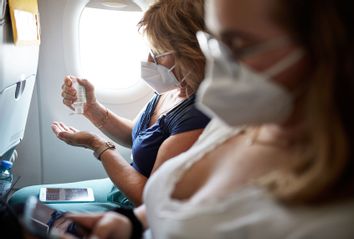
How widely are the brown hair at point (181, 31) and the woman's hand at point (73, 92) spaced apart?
50cm

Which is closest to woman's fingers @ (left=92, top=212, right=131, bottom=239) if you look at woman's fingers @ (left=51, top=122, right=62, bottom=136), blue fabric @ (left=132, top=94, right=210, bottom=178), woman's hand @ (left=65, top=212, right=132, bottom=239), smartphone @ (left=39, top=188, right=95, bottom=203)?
woman's hand @ (left=65, top=212, right=132, bottom=239)

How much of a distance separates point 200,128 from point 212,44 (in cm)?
55

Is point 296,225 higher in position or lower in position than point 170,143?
higher

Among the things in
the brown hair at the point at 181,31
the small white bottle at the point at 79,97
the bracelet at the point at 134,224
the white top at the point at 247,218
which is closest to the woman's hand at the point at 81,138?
the small white bottle at the point at 79,97

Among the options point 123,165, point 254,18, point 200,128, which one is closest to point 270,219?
point 254,18

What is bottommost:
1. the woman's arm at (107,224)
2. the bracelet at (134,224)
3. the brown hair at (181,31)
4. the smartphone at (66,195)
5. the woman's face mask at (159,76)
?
the smartphone at (66,195)

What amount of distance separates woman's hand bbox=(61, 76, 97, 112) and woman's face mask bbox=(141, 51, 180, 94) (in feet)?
1.19

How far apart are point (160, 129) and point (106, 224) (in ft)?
2.24

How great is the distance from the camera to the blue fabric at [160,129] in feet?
5.08

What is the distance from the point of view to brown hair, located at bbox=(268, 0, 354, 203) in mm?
756

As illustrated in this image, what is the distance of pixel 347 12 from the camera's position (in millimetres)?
756

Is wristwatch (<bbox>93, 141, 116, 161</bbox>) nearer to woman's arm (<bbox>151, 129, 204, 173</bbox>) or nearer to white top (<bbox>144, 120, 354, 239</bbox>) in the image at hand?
woman's arm (<bbox>151, 129, 204, 173</bbox>)

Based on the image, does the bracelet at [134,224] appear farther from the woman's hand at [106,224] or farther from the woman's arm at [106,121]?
the woman's arm at [106,121]

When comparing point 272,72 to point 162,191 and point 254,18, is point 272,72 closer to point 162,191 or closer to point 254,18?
point 254,18
